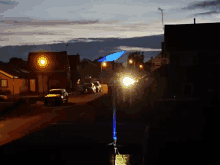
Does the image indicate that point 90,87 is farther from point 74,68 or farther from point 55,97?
point 55,97

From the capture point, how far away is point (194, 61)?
4012 cm

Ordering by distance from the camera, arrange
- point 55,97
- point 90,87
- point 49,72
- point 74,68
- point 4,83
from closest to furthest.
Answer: point 55,97 → point 4,83 → point 90,87 → point 49,72 → point 74,68

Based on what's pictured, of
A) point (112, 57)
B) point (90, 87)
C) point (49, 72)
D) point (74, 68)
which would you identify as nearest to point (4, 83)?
point (49, 72)

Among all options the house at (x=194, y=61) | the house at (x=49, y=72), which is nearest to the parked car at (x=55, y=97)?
the house at (x=194, y=61)

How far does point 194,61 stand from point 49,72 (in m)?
29.7

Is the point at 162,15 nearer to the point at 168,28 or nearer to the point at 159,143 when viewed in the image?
the point at 168,28

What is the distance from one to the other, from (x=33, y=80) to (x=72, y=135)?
47754 millimetres

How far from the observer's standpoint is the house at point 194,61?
39.4 m

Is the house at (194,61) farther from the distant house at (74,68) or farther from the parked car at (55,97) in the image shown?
the distant house at (74,68)

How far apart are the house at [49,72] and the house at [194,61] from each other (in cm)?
2515

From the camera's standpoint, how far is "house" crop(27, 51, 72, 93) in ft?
190

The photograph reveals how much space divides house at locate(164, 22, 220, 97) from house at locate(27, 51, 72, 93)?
25.1 meters

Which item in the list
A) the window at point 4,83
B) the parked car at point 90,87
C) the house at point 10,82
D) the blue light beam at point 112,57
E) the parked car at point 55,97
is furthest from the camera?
the parked car at point 90,87

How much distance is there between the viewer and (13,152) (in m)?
9.30
